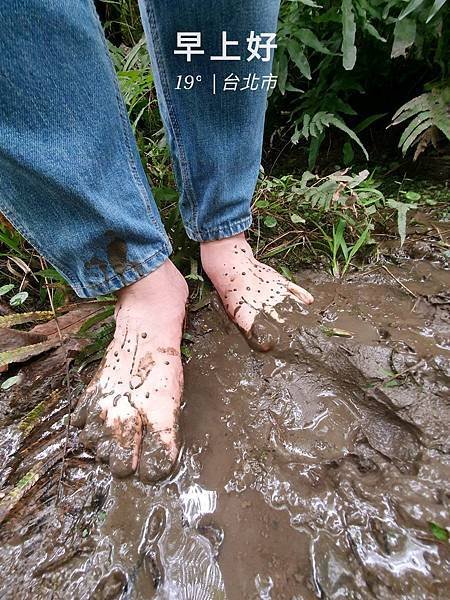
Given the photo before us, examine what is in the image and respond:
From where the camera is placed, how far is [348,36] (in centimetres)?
141

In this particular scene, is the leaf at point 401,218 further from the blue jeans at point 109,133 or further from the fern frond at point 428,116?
the blue jeans at point 109,133

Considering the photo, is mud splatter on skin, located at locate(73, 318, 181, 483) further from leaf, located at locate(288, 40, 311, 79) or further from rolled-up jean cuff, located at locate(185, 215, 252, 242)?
leaf, located at locate(288, 40, 311, 79)

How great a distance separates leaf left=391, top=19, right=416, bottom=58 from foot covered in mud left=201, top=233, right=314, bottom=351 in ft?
3.07

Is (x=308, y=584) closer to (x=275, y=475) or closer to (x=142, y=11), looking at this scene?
(x=275, y=475)

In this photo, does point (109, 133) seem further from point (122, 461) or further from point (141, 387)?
point (122, 461)

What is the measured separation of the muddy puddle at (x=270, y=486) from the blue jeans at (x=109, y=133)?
0.38 m

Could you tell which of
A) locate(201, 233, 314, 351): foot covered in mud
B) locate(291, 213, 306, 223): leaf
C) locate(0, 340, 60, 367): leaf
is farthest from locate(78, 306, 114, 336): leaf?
locate(291, 213, 306, 223): leaf

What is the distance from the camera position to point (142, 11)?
876 mm

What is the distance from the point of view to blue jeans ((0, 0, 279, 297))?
0.70 meters

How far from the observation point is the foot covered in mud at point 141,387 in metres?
0.85

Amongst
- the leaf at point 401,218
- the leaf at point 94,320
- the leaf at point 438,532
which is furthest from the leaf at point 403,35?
the leaf at point 438,532

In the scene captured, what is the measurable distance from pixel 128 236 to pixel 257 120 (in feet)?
1.58

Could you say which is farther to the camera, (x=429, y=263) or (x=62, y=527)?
(x=429, y=263)

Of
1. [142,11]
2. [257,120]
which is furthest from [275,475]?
[142,11]
